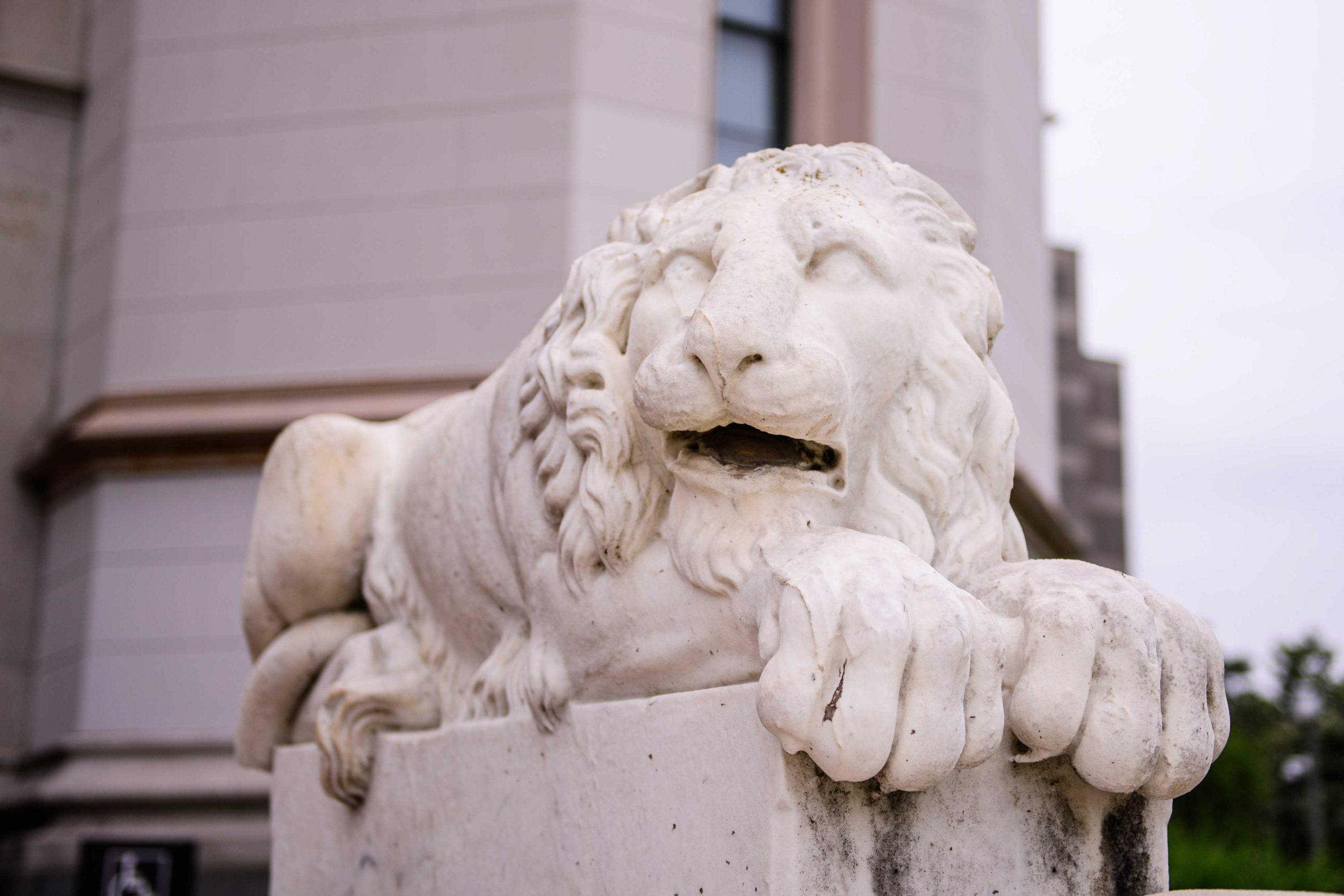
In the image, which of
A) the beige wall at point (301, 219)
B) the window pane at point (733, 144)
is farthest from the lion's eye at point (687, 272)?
the window pane at point (733, 144)

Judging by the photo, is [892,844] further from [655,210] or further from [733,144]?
[733,144]

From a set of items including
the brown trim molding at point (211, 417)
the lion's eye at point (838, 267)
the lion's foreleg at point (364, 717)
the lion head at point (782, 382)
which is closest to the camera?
the lion head at point (782, 382)

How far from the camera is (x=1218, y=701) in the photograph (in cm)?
235

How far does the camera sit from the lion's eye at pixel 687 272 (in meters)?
2.54

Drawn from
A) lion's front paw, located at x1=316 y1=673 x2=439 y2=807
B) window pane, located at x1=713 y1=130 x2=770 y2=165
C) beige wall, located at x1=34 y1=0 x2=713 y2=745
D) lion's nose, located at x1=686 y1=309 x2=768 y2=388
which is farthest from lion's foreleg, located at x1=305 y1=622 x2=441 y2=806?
window pane, located at x1=713 y1=130 x2=770 y2=165

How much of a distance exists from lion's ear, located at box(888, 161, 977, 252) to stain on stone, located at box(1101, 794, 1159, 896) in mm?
974

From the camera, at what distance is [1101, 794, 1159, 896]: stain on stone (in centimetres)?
238

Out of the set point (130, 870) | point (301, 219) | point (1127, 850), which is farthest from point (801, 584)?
point (301, 219)

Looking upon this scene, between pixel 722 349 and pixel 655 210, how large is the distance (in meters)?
0.61

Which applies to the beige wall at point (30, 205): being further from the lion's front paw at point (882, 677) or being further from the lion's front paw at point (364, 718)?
the lion's front paw at point (882, 677)

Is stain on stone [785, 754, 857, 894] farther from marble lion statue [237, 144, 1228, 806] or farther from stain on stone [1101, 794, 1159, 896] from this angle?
stain on stone [1101, 794, 1159, 896]

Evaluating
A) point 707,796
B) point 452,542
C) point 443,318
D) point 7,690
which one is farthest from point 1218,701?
point 7,690

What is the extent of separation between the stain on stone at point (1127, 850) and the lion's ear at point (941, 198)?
0.97 meters

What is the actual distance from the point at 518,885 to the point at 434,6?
18.0 feet
